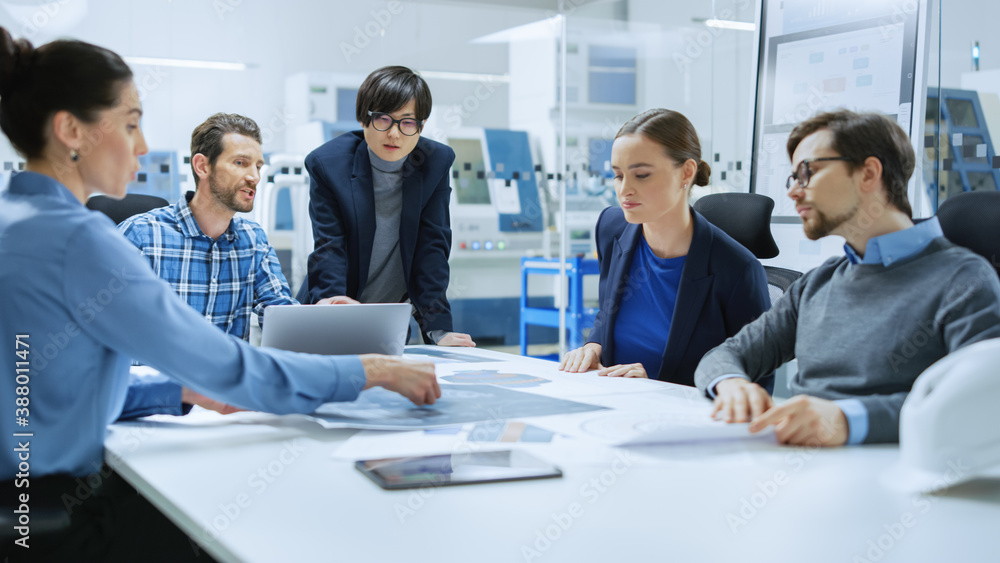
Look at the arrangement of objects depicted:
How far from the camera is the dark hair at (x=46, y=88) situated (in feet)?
3.82

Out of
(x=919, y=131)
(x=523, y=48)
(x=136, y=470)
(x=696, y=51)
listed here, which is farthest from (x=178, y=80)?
(x=136, y=470)

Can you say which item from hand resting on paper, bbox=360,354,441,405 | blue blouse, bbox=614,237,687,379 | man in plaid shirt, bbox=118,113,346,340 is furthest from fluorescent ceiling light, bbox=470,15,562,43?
hand resting on paper, bbox=360,354,441,405

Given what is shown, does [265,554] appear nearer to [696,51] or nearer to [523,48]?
[696,51]

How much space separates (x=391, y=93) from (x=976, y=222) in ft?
5.13

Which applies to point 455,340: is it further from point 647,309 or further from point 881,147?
point 881,147

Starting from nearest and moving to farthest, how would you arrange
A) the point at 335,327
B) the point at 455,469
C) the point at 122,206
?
the point at 455,469, the point at 335,327, the point at 122,206

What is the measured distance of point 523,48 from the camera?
6434 mm

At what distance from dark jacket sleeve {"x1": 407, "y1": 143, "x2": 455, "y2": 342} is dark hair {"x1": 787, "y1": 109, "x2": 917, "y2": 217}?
135 cm

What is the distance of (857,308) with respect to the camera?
A: 1.38 meters

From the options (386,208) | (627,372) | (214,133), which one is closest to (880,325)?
(627,372)

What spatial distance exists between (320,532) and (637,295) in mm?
1460

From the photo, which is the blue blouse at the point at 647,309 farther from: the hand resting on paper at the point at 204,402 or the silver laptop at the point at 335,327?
the hand resting on paper at the point at 204,402

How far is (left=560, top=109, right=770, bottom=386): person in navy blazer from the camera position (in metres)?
1.99

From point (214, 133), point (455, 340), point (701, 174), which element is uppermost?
point (214, 133)
